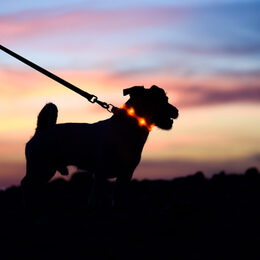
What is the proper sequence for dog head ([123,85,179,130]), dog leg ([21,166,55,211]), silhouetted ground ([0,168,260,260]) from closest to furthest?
silhouetted ground ([0,168,260,260]) < dog head ([123,85,179,130]) < dog leg ([21,166,55,211])

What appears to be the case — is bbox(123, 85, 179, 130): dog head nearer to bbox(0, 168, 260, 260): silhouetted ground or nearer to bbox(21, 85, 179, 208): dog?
bbox(21, 85, 179, 208): dog

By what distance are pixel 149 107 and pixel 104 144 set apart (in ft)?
3.12

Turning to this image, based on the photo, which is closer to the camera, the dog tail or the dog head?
the dog head

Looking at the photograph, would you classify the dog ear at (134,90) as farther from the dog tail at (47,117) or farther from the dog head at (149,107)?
the dog tail at (47,117)

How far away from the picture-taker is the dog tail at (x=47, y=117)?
336 inches

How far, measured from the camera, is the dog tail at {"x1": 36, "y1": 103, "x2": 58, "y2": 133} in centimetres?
853

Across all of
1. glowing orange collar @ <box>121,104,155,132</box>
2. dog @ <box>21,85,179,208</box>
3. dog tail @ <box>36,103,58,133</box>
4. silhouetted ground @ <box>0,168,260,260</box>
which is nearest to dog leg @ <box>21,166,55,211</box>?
dog @ <box>21,85,179,208</box>

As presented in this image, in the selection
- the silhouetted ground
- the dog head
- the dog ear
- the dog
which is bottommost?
the silhouetted ground

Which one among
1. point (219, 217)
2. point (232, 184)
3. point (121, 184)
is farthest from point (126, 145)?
point (232, 184)

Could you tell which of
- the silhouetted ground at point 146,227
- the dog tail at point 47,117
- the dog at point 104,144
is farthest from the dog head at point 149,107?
the dog tail at point 47,117

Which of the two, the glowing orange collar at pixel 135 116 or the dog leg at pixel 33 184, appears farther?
the dog leg at pixel 33 184

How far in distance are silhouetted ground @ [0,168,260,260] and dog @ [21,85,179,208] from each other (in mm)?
579

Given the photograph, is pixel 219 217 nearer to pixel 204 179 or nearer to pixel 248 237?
pixel 248 237

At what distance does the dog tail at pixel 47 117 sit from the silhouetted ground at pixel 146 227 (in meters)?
1.58
